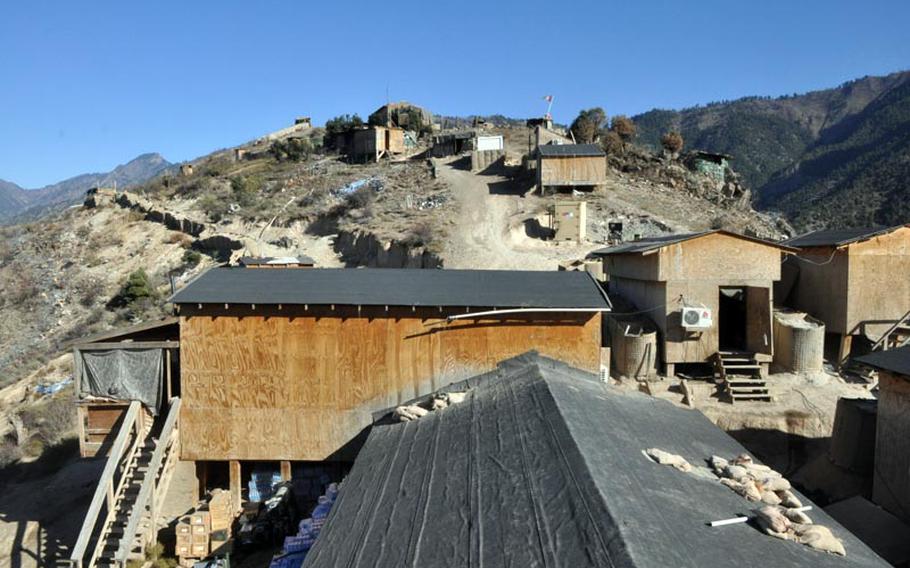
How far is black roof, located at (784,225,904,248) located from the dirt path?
10574 millimetres

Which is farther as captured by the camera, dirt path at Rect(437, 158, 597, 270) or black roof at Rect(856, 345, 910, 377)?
dirt path at Rect(437, 158, 597, 270)

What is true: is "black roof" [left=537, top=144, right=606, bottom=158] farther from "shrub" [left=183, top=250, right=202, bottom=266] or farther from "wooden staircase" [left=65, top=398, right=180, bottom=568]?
"wooden staircase" [left=65, top=398, right=180, bottom=568]

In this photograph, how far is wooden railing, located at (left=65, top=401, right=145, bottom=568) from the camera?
10586 mm

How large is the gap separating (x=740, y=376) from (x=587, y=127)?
3928 cm

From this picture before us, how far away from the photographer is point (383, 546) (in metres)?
5.53

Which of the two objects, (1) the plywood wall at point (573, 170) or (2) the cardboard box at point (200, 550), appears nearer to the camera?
(2) the cardboard box at point (200, 550)

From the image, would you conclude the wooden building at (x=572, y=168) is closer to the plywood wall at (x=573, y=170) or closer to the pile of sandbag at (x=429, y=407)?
the plywood wall at (x=573, y=170)

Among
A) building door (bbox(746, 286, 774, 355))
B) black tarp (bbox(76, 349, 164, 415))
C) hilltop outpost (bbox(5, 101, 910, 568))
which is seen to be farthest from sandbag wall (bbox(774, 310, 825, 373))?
black tarp (bbox(76, 349, 164, 415))

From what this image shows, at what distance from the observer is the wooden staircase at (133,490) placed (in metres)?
11.0

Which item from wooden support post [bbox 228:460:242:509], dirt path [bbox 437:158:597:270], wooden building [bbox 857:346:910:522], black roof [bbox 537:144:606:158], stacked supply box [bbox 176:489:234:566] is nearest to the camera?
wooden building [bbox 857:346:910:522]

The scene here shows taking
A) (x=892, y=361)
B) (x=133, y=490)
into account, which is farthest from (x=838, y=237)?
(x=133, y=490)

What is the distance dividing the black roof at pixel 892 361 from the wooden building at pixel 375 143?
48838 mm

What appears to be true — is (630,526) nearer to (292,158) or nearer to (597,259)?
(597,259)

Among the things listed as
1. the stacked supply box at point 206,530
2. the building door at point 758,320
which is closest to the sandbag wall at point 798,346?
the building door at point 758,320
